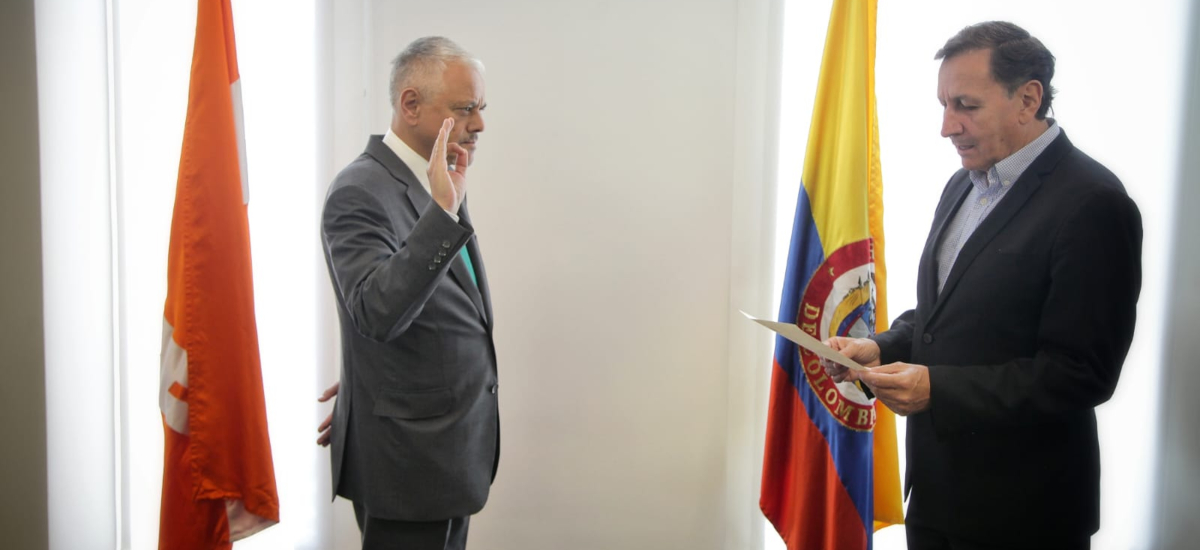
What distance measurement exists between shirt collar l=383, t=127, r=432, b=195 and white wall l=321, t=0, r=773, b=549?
88cm

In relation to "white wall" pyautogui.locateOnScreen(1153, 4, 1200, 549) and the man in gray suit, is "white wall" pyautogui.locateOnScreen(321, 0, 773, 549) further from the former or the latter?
"white wall" pyautogui.locateOnScreen(1153, 4, 1200, 549)

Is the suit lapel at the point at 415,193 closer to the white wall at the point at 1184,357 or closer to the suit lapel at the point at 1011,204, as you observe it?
the suit lapel at the point at 1011,204

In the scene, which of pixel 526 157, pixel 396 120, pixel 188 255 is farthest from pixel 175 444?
pixel 526 157

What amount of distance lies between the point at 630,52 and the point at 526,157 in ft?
1.74

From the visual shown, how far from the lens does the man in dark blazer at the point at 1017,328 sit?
129 cm

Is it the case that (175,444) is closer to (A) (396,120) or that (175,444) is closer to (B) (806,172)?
(A) (396,120)

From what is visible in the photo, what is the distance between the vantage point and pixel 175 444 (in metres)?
1.86

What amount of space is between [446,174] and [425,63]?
0.38 meters

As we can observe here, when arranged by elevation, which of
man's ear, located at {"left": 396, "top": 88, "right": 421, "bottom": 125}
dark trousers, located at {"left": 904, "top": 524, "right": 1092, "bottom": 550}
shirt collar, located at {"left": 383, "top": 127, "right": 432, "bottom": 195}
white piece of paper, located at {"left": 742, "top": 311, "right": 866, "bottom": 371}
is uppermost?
man's ear, located at {"left": 396, "top": 88, "right": 421, "bottom": 125}

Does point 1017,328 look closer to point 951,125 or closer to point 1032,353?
point 1032,353

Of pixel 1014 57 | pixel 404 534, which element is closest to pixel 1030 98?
pixel 1014 57

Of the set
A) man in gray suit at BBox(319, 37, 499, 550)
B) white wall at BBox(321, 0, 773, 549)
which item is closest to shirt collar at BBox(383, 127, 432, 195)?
man in gray suit at BBox(319, 37, 499, 550)

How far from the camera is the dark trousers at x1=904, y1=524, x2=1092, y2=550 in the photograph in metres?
Answer: 1.38

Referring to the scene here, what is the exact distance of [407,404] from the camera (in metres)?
1.63
